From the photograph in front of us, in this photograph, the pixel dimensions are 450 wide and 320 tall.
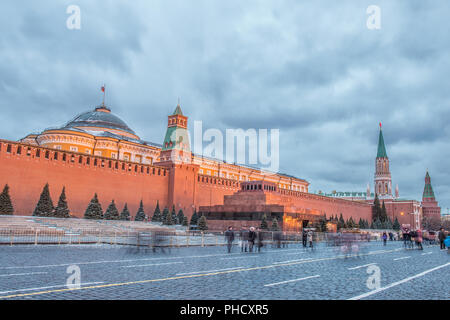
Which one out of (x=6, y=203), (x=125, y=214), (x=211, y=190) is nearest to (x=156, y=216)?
(x=125, y=214)

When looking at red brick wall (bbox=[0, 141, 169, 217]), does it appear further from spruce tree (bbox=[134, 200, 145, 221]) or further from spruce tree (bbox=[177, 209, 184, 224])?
spruce tree (bbox=[177, 209, 184, 224])

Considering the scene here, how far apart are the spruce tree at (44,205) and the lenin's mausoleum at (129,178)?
1830mm

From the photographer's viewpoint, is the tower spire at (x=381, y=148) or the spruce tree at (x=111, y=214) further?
the tower spire at (x=381, y=148)

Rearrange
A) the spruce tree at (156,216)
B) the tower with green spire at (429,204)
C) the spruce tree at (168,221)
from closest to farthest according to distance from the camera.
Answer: the spruce tree at (168,221) → the spruce tree at (156,216) → the tower with green spire at (429,204)

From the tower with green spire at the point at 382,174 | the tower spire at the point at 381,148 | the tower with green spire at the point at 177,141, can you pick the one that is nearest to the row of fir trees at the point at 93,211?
the tower with green spire at the point at 177,141

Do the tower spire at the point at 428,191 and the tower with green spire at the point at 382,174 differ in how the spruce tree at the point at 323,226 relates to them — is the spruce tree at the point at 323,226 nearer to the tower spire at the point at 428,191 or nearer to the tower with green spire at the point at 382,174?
the tower with green spire at the point at 382,174

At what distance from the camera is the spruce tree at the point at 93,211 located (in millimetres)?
27369

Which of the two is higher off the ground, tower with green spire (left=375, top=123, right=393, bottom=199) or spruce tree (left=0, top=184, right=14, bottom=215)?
tower with green spire (left=375, top=123, right=393, bottom=199)

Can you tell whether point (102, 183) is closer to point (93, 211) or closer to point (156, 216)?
point (93, 211)

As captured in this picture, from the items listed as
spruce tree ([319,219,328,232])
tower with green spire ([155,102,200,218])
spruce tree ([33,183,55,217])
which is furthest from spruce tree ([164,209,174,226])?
spruce tree ([319,219,328,232])

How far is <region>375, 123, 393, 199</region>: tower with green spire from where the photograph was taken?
88938 mm

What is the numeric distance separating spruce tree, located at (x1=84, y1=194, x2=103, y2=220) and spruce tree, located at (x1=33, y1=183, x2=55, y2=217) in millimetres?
2550

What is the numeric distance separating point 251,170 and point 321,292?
59.4m
